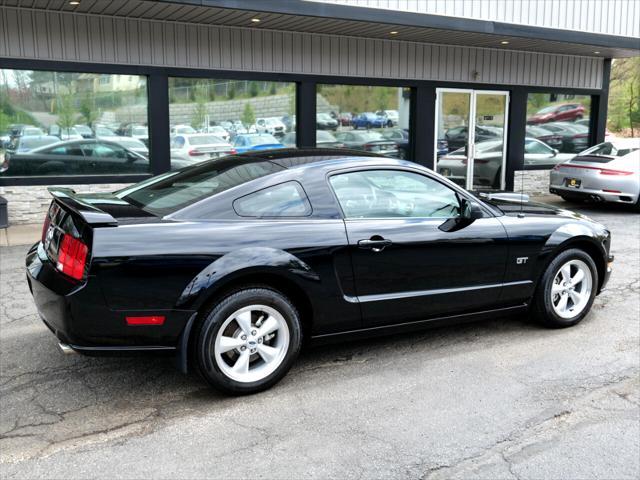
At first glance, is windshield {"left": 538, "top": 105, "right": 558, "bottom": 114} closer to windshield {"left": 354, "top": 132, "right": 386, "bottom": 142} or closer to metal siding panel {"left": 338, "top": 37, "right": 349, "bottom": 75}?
windshield {"left": 354, "top": 132, "right": 386, "bottom": 142}

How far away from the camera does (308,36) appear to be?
36.3ft

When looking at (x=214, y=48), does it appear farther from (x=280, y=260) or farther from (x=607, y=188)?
(x=280, y=260)

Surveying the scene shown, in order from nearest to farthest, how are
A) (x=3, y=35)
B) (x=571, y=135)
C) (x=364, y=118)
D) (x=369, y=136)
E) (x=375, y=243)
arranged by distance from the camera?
(x=375, y=243) < (x=3, y=35) < (x=364, y=118) < (x=369, y=136) < (x=571, y=135)

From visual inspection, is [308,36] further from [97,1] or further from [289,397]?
[289,397]

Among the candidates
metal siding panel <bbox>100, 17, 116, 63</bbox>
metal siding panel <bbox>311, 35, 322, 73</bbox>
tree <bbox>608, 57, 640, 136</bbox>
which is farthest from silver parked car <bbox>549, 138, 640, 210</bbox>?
tree <bbox>608, 57, 640, 136</bbox>

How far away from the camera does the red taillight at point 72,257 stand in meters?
3.50

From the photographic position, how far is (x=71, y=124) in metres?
9.87

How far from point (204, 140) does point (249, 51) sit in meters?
1.70

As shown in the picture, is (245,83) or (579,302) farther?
(245,83)

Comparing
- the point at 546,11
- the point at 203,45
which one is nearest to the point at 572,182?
the point at 546,11

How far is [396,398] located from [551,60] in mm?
12155

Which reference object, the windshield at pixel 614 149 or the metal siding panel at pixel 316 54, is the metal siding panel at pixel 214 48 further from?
the windshield at pixel 614 149

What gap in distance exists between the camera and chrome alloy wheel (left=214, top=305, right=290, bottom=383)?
377 cm

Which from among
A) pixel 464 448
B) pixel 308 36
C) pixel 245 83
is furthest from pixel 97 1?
pixel 464 448
